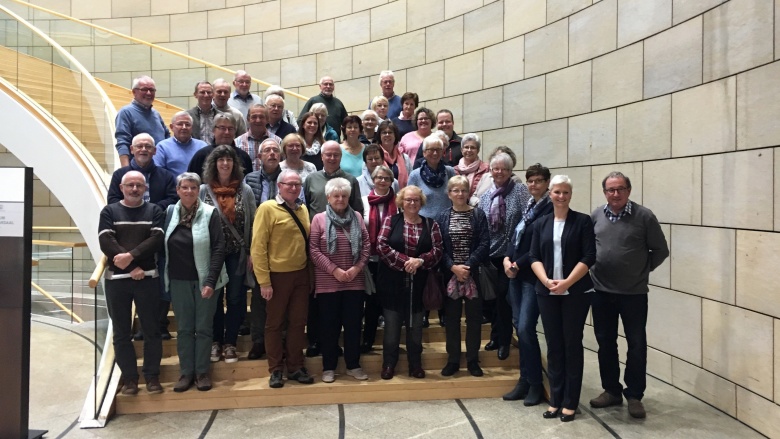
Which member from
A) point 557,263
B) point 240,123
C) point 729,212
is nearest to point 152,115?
point 240,123

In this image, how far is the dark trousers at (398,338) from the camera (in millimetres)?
4730

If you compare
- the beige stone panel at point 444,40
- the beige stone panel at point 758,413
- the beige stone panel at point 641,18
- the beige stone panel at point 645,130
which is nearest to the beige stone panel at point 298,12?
the beige stone panel at point 444,40

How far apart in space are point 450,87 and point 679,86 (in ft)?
13.3

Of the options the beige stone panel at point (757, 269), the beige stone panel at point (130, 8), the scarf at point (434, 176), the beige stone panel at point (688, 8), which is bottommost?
the beige stone panel at point (757, 269)

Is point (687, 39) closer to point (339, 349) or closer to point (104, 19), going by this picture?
point (339, 349)

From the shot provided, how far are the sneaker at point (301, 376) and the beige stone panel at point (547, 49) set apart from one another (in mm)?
4268

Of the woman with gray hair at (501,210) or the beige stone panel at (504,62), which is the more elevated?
the beige stone panel at (504,62)

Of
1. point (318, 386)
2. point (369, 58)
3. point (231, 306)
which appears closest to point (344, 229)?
point (231, 306)

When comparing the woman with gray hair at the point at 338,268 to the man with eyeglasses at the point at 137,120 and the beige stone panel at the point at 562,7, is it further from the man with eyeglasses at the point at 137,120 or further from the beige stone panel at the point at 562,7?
the beige stone panel at the point at 562,7

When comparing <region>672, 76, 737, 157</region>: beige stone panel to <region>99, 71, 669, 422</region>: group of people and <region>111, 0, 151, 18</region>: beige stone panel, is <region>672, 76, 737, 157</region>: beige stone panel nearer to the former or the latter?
<region>99, 71, 669, 422</region>: group of people

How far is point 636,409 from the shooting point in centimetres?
421

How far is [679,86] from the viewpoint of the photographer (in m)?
4.79

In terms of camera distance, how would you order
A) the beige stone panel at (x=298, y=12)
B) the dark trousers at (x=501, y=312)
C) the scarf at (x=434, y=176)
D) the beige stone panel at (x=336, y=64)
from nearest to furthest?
the dark trousers at (x=501, y=312) → the scarf at (x=434, y=176) → the beige stone panel at (x=336, y=64) → the beige stone panel at (x=298, y=12)

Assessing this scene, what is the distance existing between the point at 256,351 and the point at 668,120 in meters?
4.02
